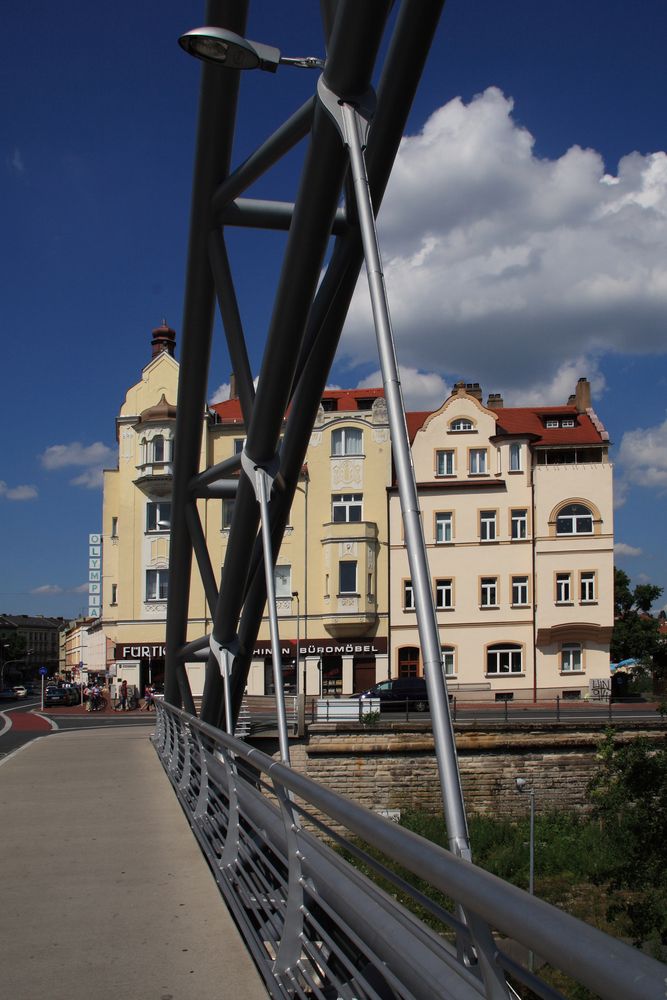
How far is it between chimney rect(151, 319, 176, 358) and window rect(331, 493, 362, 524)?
10.8 metres

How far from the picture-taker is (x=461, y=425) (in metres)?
43.8

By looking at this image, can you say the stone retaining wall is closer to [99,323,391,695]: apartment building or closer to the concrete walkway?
[99,323,391,695]: apartment building

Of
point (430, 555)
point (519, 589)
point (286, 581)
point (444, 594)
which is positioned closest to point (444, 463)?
point (430, 555)

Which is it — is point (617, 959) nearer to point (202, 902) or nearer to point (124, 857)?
point (202, 902)

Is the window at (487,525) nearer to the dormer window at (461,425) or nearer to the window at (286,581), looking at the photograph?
the dormer window at (461,425)

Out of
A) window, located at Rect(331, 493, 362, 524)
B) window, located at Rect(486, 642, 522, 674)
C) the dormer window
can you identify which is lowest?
window, located at Rect(486, 642, 522, 674)

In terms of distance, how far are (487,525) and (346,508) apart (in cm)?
573

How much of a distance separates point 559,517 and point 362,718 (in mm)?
16035

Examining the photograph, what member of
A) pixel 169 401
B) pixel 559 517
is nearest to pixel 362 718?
pixel 559 517

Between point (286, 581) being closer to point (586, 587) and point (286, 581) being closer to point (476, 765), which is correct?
point (586, 587)

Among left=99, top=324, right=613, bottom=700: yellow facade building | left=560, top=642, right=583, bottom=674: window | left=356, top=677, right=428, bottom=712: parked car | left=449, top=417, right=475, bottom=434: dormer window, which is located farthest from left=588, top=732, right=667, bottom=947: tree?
left=449, top=417, right=475, bottom=434: dormer window

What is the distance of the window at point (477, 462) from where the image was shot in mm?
43406

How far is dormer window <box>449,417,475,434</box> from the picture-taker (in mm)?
43688

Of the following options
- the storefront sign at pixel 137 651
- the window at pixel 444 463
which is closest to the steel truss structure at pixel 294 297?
the window at pixel 444 463
